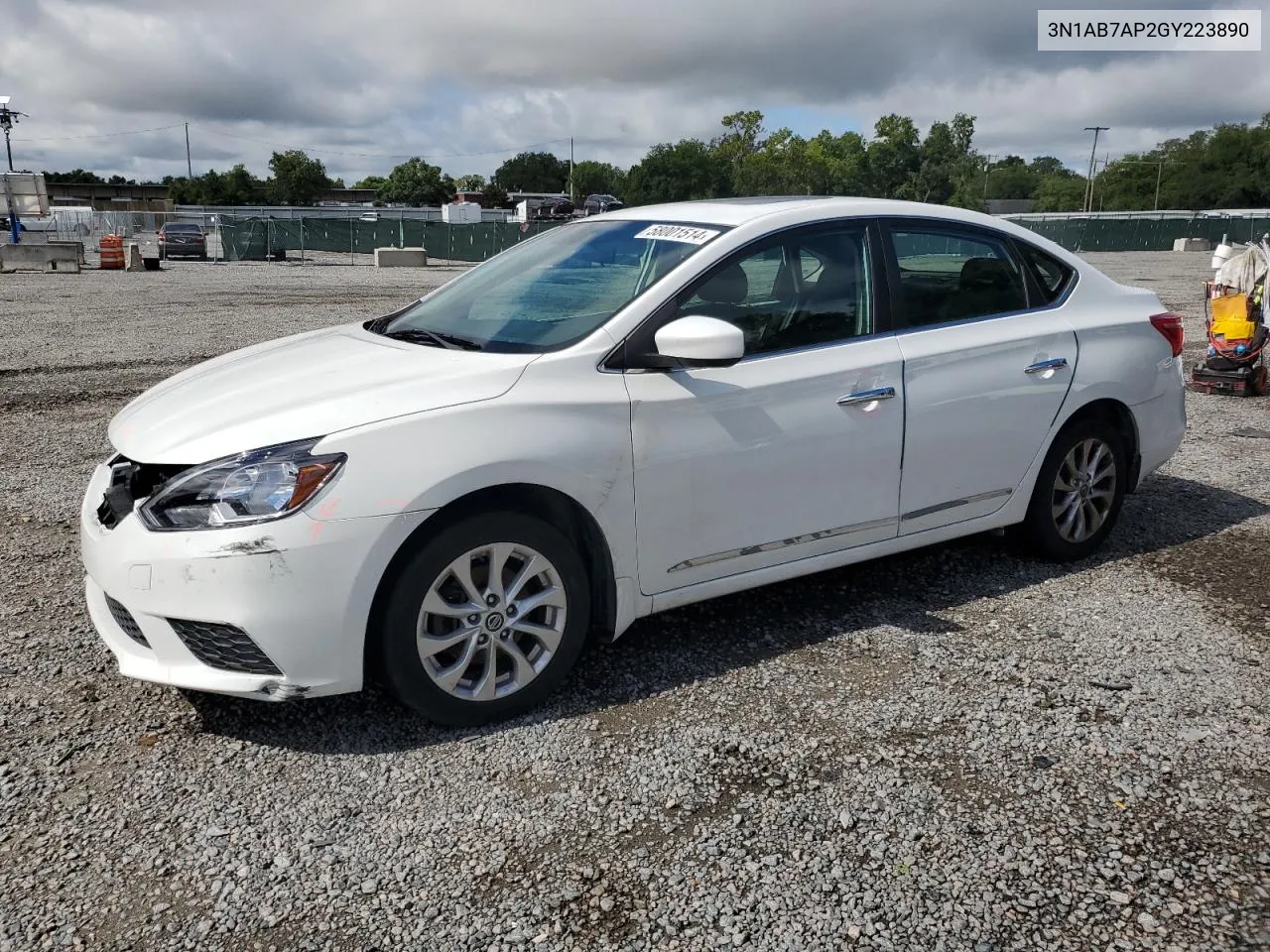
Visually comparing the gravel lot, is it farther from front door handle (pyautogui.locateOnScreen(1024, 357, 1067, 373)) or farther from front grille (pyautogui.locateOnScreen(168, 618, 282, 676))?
front door handle (pyautogui.locateOnScreen(1024, 357, 1067, 373))

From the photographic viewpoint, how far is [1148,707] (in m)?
3.62

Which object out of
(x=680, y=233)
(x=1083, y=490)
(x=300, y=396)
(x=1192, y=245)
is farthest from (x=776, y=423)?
(x=1192, y=245)

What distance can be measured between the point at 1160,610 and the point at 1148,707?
3.39 ft

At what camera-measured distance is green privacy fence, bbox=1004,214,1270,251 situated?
173 ft

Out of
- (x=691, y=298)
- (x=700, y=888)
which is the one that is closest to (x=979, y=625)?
(x=691, y=298)

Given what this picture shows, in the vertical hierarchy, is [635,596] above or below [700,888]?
above

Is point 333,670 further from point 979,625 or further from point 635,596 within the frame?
point 979,625

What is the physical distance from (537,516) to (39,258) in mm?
30223

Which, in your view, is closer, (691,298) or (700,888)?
(700,888)

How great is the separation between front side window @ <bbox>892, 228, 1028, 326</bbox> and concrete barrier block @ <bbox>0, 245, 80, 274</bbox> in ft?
96.4

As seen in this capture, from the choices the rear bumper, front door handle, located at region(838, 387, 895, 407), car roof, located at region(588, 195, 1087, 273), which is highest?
car roof, located at region(588, 195, 1087, 273)

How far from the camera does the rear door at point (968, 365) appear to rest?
13.9ft

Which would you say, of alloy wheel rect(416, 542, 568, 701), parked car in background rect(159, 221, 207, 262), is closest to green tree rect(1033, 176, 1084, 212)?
parked car in background rect(159, 221, 207, 262)

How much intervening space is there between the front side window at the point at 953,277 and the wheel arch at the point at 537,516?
1.70 meters
